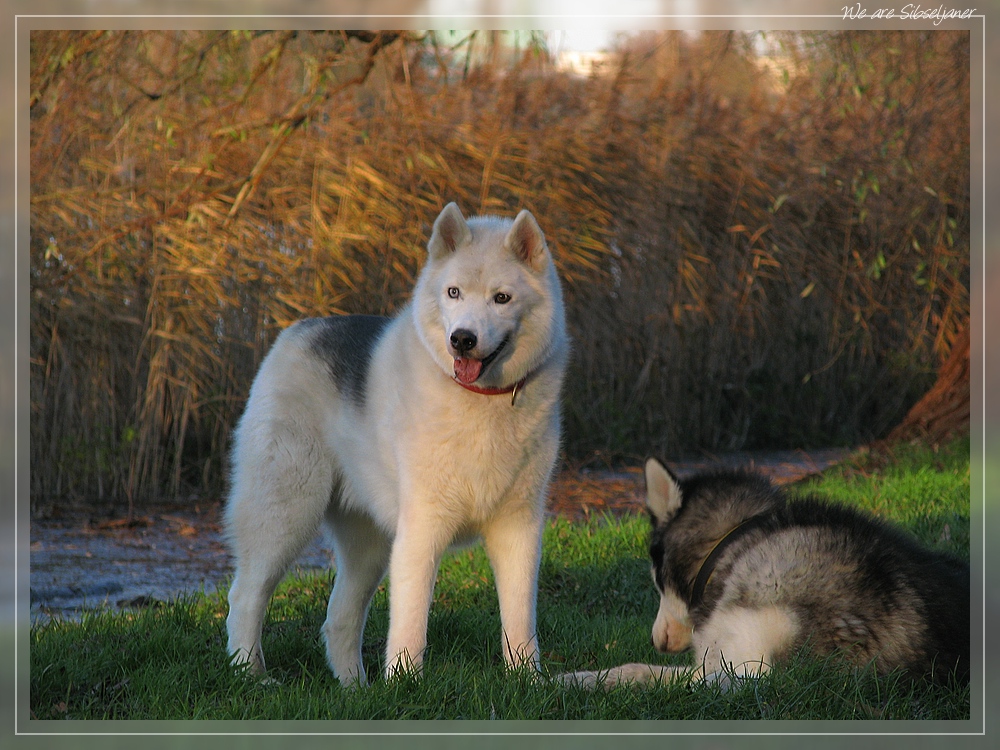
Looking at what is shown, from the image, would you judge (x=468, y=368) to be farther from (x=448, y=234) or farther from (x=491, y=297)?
(x=448, y=234)

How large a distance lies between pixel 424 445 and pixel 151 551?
393 cm

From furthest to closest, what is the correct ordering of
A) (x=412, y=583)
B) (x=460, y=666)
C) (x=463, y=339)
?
(x=460, y=666)
(x=412, y=583)
(x=463, y=339)

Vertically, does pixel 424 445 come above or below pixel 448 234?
below

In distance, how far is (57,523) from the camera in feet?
23.8

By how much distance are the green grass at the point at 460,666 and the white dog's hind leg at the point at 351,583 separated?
0.47 feet

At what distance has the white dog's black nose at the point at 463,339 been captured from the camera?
11.2ft

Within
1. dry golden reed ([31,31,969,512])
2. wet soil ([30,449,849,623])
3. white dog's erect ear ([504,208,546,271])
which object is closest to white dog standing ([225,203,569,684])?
white dog's erect ear ([504,208,546,271])

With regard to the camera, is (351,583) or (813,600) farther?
(351,583)

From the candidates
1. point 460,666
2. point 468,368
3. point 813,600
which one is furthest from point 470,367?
point 813,600

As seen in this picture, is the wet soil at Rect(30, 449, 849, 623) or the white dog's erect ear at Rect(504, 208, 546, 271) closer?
the white dog's erect ear at Rect(504, 208, 546, 271)

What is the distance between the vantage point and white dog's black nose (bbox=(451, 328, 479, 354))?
11.2 feet

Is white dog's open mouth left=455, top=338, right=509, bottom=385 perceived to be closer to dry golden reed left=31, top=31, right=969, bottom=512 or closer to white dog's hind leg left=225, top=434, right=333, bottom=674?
white dog's hind leg left=225, top=434, right=333, bottom=674

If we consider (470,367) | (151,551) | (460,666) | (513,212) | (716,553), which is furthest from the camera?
(513,212)

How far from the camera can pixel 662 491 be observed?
4.33 m
